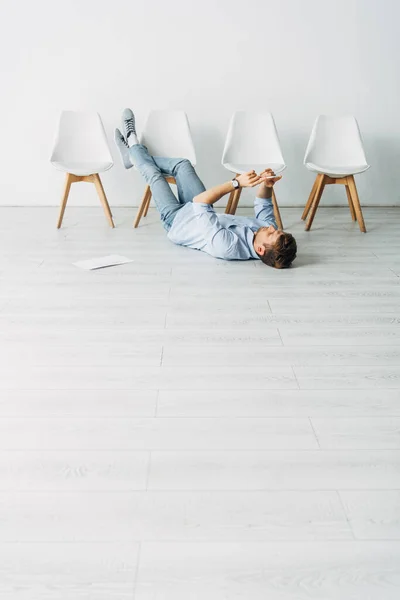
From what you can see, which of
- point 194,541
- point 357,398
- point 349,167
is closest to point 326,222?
point 349,167

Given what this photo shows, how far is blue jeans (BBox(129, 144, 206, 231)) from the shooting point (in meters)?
3.90

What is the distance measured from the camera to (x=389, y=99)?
16.5 ft

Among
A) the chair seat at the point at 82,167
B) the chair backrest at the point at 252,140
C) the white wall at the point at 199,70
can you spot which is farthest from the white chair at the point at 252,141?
the chair seat at the point at 82,167

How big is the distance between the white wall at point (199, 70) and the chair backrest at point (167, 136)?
40 centimetres

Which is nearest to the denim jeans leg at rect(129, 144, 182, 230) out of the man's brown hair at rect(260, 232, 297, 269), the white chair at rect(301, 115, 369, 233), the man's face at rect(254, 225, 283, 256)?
the man's face at rect(254, 225, 283, 256)

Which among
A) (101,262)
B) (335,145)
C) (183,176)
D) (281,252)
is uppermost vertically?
(335,145)

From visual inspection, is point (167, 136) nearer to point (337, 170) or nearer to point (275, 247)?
point (337, 170)

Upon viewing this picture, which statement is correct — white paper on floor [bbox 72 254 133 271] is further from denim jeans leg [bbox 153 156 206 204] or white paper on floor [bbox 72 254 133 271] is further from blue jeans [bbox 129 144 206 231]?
denim jeans leg [bbox 153 156 206 204]

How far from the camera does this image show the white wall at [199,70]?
482 cm

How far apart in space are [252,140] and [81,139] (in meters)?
1.31

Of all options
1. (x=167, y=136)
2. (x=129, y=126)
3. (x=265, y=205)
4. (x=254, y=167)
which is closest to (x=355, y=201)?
(x=254, y=167)

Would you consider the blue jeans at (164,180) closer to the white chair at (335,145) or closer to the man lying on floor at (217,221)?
the man lying on floor at (217,221)

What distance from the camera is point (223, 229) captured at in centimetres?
349

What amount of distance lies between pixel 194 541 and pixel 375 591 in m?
0.38
